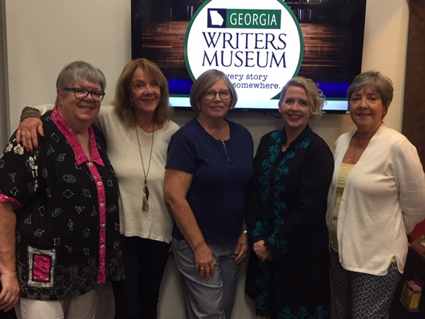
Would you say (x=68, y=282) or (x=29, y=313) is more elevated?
(x=68, y=282)

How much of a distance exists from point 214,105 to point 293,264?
2.80 ft

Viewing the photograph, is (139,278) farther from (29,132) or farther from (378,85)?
(378,85)

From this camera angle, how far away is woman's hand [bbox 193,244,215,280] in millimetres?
1779

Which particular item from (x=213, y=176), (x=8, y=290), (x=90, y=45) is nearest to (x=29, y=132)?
(x=8, y=290)

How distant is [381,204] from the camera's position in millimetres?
1621

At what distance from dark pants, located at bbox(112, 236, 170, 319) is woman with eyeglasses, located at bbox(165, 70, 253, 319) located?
0.39 ft

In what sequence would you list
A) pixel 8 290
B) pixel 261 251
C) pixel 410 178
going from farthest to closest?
pixel 261 251
pixel 410 178
pixel 8 290

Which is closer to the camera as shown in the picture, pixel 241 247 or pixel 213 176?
pixel 213 176

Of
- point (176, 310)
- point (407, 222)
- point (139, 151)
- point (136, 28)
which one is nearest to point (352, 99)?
point (407, 222)

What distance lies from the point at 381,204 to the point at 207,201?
0.77 meters

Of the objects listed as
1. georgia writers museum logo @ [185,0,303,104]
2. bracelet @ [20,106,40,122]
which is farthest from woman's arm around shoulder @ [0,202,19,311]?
georgia writers museum logo @ [185,0,303,104]

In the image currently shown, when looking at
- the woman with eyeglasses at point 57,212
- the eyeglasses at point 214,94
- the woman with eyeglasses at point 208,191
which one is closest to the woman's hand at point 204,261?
the woman with eyeglasses at point 208,191

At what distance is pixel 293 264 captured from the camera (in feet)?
5.92

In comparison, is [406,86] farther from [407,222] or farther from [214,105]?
[214,105]
